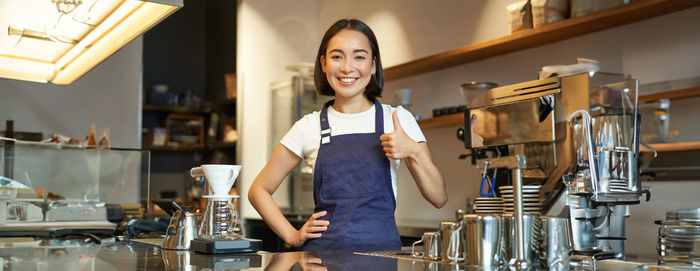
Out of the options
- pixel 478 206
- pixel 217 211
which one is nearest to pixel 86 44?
pixel 217 211

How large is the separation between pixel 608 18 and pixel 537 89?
95 cm

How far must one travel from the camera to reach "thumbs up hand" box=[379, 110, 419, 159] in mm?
1523

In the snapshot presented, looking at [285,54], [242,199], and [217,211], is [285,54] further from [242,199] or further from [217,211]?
[217,211]

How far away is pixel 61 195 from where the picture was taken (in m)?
2.40

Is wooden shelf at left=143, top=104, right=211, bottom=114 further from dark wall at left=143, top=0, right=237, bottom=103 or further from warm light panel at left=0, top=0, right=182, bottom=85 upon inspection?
warm light panel at left=0, top=0, right=182, bottom=85

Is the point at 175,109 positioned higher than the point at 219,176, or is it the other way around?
the point at 175,109

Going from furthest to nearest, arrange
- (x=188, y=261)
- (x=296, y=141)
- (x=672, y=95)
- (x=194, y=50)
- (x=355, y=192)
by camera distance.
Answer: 1. (x=194, y=50)
2. (x=672, y=95)
3. (x=296, y=141)
4. (x=355, y=192)
5. (x=188, y=261)

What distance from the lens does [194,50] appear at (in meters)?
6.59

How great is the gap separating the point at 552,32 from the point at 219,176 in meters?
1.93

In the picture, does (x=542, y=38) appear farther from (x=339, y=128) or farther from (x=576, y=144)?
(x=339, y=128)

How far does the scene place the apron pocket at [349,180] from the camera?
5.39 ft

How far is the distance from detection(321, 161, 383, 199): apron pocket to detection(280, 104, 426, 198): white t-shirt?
0.23 feet

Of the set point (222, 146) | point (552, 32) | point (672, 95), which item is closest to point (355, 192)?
point (672, 95)

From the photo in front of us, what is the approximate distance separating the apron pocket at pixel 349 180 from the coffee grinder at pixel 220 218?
285mm
